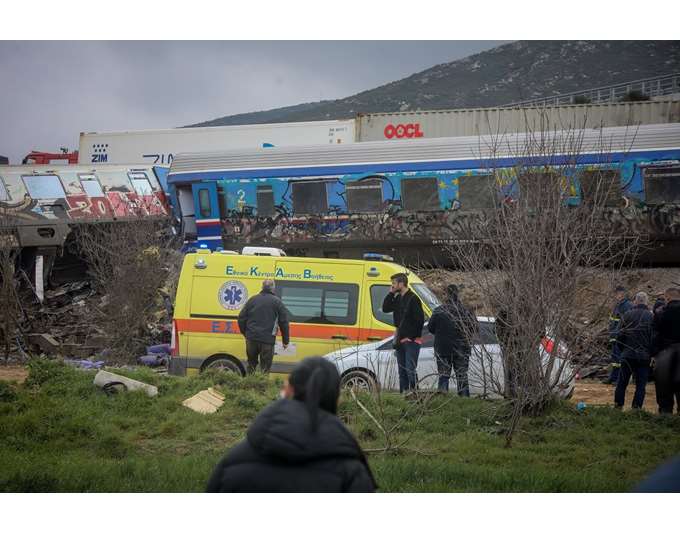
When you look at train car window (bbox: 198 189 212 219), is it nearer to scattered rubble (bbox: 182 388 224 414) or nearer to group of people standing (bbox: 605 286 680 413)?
scattered rubble (bbox: 182 388 224 414)

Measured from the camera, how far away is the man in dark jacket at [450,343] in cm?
977

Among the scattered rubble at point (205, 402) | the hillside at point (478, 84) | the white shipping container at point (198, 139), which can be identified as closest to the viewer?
the scattered rubble at point (205, 402)

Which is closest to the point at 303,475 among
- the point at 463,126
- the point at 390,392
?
the point at 390,392

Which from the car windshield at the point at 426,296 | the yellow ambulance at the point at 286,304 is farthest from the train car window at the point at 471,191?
the yellow ambulance at the point at 286,304

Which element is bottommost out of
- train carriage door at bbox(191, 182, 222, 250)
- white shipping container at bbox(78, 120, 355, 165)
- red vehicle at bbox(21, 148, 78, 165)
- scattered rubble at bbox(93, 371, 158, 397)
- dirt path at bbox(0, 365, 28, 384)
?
dirt path at bbox(0, 365, 28, 384)

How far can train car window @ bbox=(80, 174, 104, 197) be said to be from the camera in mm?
23641

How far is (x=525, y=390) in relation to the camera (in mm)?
8531

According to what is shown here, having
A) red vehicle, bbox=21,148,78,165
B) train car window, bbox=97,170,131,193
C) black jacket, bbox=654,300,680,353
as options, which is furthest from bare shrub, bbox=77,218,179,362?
red vehicle, bbox=21,148,78,165

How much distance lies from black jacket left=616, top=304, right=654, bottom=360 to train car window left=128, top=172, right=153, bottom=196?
17.7m

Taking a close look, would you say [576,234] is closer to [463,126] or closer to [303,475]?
[303,475]

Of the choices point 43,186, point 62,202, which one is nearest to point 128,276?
point 62,202

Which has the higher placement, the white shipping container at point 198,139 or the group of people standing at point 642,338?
the white shipping container at point 198,139

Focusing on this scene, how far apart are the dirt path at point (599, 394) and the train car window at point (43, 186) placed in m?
15.0

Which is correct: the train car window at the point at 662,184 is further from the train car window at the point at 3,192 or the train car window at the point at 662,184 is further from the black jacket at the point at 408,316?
the train car window at the point at 3,192
